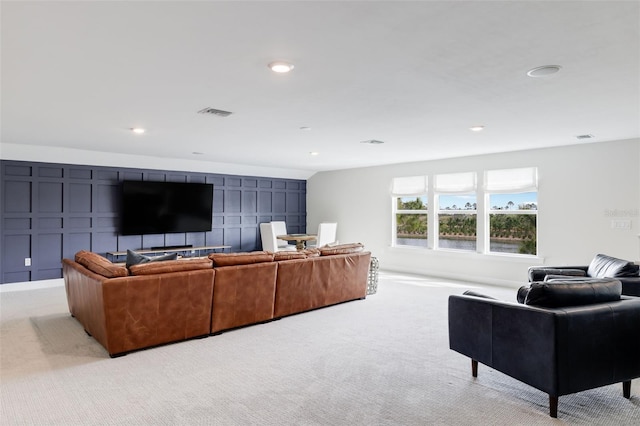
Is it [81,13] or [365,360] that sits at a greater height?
[81,13]

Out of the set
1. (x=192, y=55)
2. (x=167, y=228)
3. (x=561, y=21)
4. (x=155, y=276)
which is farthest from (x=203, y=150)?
(x=561, y=21)

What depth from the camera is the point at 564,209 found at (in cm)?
617

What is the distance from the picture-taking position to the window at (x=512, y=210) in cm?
664

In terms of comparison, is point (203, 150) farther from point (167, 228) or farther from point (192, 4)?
point (192, 4)

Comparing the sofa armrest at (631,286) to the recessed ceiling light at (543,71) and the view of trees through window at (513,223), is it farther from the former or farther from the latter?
the view of trees through window at (513,223)

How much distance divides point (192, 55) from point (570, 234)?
19.8 ft

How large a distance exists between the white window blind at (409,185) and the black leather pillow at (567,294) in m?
5.45

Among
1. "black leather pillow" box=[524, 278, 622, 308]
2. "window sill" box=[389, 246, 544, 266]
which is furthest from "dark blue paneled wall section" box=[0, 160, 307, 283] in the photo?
"black leather pillow" box=[524, 278, 622, 308]

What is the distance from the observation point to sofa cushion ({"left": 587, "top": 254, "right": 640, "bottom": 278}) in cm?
386

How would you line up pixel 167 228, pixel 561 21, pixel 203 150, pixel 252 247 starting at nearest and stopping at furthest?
1. pixel 561 21
2. pixel 203 150
3. pixel 167 228
4. pixel 252 247

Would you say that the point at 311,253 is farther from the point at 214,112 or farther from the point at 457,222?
the point at 457,222

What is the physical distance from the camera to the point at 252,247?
31.7 ft

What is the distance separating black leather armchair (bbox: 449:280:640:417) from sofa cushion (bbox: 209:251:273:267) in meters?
2.47

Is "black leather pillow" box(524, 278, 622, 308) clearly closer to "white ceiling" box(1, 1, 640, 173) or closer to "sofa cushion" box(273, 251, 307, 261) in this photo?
"white ceiling" box(1, 1, 640, 173)
